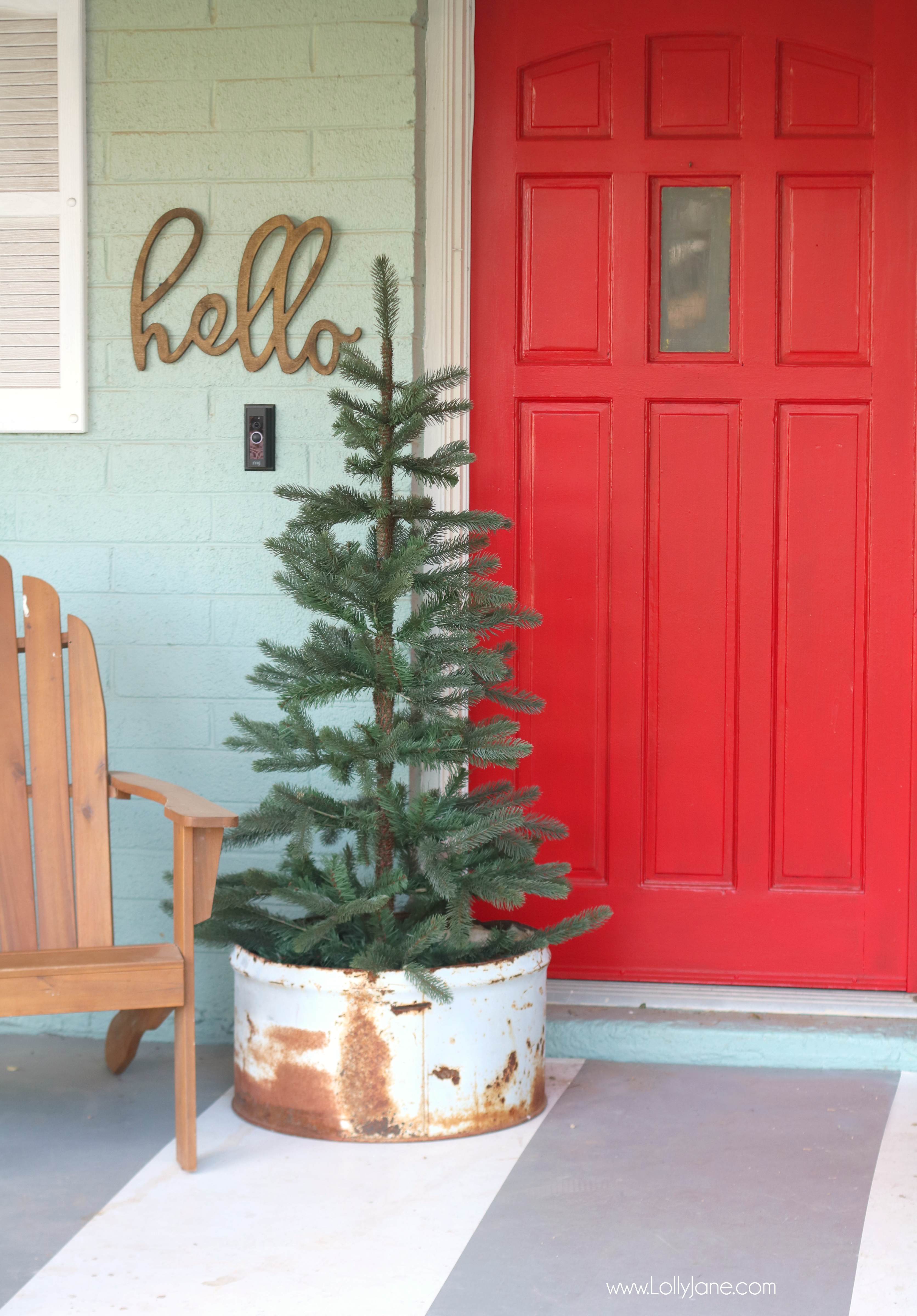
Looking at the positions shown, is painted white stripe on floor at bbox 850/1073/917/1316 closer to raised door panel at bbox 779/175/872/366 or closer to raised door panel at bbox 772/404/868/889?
raised door panel at bbox 772/404/868/889

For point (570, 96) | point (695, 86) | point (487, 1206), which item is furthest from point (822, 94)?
point (487, 1206)

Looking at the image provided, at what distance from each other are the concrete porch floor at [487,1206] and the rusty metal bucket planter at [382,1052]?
5 centimetres

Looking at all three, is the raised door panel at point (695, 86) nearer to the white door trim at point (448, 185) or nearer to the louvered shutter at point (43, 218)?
the white door trim at point (448, 185)

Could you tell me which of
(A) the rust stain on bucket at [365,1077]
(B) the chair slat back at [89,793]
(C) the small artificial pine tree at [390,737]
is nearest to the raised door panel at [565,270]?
(C) the small artificial pine tree at [390,737]

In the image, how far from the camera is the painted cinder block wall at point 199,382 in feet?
9.59

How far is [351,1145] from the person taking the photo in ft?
7.89

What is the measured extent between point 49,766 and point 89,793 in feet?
0.34

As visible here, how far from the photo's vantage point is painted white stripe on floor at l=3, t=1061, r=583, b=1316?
183 centimetres

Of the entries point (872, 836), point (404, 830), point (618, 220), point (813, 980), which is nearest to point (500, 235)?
point (618, 220)

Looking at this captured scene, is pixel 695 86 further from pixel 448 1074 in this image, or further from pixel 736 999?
pixel 448 1074

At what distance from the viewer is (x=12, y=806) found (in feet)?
8.48

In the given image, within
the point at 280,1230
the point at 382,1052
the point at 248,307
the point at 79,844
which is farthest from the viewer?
the point at 248,307

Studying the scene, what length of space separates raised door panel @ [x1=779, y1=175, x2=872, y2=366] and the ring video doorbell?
119 cm

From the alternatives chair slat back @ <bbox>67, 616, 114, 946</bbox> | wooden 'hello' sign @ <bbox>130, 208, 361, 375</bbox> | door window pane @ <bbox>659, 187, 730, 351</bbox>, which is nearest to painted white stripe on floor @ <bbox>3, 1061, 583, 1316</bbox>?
chair slat back @ <bbox>67, 616, 114, 946</bbox>
